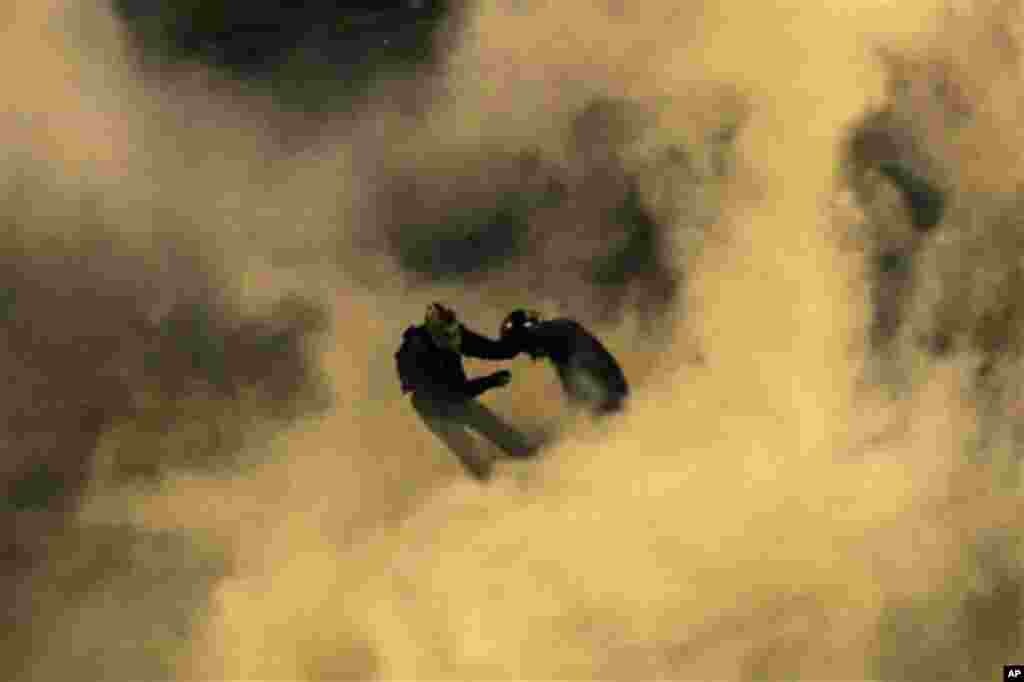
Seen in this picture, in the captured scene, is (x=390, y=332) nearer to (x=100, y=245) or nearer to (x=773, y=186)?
(x=100, y=245)

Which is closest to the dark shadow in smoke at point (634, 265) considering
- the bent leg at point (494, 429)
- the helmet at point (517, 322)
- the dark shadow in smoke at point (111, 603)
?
the helmet at point (517, 322)

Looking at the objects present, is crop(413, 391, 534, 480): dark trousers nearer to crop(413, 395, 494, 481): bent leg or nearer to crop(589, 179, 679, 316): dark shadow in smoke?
crop(413, 395, 494, 481): bent leg

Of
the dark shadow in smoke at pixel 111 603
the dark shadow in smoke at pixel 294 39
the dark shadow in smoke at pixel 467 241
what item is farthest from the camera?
the dark shadow in smoke at pixel 294 39

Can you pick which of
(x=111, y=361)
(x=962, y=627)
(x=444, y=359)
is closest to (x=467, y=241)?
(x=444, y=359)

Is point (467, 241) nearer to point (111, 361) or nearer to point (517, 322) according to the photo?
point (517, 322)

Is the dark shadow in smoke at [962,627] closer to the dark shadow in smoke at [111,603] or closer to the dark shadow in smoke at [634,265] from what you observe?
the dark shadow in smoke at [634,265]
